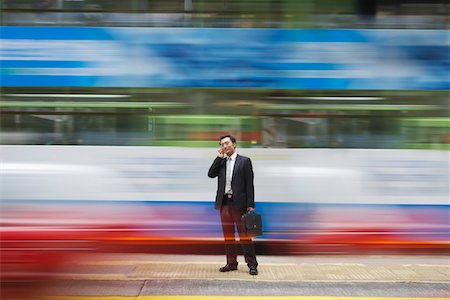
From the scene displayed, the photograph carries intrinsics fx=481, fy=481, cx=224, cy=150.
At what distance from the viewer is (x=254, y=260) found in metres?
5.39

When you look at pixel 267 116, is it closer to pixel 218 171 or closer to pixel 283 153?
pixel 283 153

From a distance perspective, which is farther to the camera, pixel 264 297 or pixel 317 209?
pixel 317 209

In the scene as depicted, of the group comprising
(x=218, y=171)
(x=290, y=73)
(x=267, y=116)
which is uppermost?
(x=290, y=73)

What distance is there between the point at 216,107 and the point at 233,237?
1.53m

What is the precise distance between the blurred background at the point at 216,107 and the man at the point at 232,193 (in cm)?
29

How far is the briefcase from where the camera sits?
5.17 metres

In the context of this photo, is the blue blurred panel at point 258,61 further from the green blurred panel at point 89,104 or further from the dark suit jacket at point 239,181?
the dark suit jacket at point 239,181

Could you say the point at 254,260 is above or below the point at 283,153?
below

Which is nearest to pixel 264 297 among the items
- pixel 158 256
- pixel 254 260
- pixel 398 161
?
pixel 254 260

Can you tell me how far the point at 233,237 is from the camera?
217 inches

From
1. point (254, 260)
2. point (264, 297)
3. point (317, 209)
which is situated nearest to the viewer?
point (264, 297)

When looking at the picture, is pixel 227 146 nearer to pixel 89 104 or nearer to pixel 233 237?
pixel 233 237

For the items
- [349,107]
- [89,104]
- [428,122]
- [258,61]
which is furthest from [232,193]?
[428,122]

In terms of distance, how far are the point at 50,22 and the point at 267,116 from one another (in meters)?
2.82
